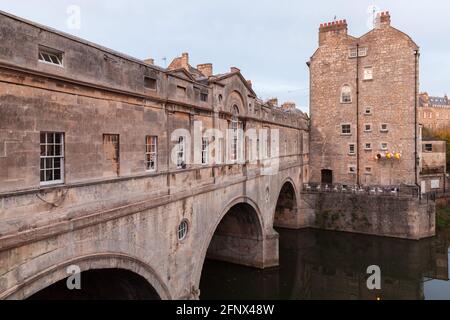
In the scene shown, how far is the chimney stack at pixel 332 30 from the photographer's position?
105 feet

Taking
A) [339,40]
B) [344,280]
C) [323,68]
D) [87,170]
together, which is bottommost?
[344,280]

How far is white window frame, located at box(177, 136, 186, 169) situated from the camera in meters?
12.2

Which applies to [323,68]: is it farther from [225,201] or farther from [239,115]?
[225,201]

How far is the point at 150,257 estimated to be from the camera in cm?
1030

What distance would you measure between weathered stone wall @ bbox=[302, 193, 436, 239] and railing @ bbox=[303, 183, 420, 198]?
0.36 metres

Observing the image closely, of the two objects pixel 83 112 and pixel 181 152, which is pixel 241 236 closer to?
pixel 181 152

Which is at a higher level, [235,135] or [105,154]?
[235,135]

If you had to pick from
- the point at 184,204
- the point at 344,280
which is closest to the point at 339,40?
the point at 344,280

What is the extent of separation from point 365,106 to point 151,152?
25505 mm

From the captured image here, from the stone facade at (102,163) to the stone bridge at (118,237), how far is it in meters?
0.03

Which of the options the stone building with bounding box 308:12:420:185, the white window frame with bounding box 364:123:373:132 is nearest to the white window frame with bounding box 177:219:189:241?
the stone building with bounding box 308:12:420:185

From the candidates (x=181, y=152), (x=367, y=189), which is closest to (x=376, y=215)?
(x=367, y=189)

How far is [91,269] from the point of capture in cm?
816
